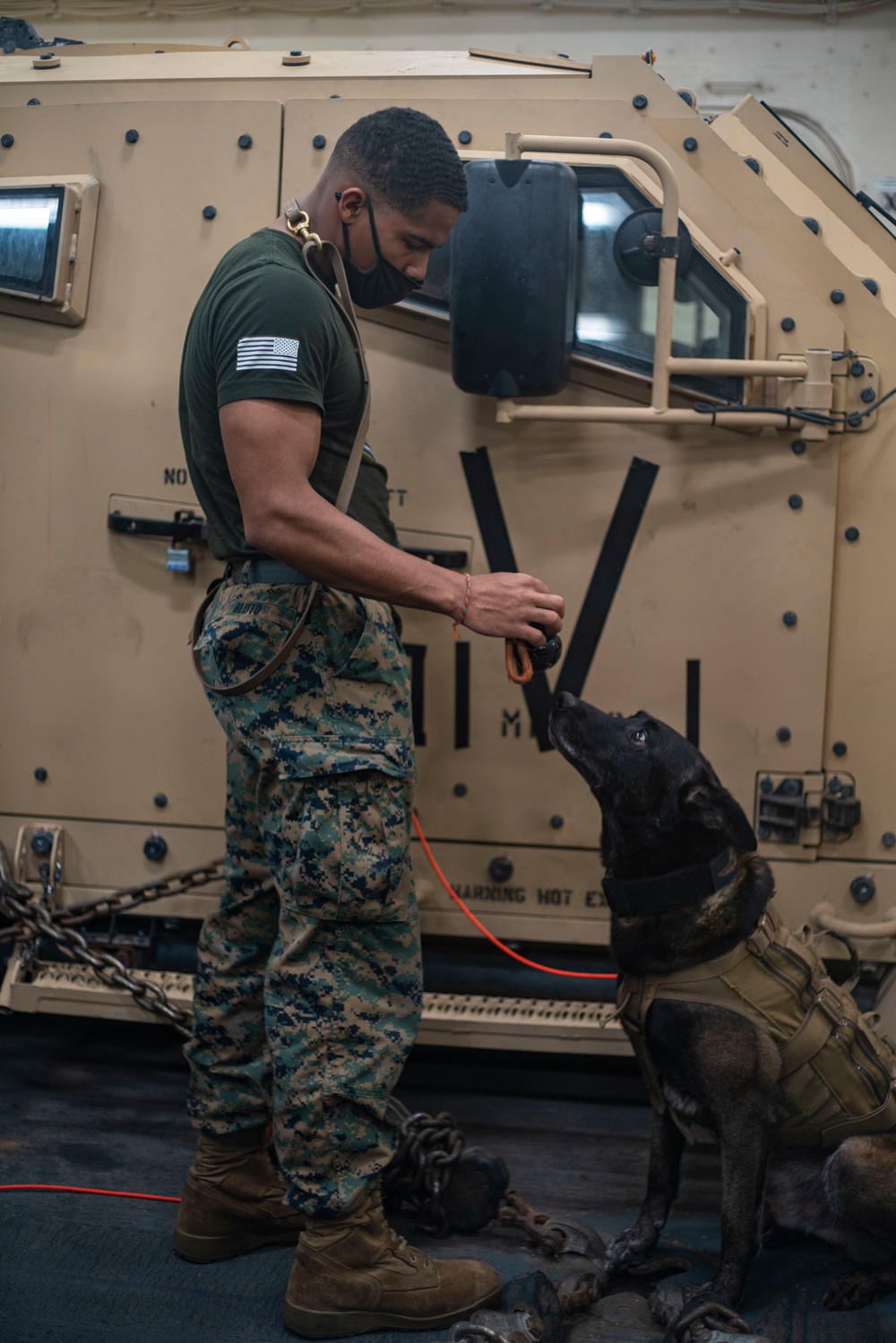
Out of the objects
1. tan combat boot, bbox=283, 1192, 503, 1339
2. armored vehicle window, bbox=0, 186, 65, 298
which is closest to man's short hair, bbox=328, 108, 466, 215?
armored vehicle window, bbox=0, 186, 65, 298

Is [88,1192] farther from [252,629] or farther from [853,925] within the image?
[853,925]

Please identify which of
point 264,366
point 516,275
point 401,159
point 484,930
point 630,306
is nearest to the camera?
point 264,366

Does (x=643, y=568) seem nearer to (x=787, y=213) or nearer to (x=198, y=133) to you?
(x=787, y=213)

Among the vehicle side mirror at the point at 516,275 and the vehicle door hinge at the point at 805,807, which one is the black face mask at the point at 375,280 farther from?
the vehicle door hinge at the point at 805,807

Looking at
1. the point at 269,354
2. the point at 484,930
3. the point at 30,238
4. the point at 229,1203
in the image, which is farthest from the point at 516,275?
the point at 229,1203

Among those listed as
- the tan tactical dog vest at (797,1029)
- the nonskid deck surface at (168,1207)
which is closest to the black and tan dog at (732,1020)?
the tan tactical dog vest at (797,1029)

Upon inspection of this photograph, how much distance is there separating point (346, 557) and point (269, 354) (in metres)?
0.32

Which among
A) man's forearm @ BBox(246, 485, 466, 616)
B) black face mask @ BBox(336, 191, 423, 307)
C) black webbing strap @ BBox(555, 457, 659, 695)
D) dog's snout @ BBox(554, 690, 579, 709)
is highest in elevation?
black face mask @ BBox(336, 191, 423, 307)

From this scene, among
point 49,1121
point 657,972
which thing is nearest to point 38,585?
point 49,1121

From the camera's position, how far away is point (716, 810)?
2010 mm

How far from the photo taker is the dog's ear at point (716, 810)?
200 cm

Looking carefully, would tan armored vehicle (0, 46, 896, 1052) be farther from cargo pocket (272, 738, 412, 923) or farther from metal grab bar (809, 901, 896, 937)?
cargo pocket (272, 738, 412, 923)

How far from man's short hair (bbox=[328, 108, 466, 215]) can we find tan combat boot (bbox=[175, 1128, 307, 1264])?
1707 mm

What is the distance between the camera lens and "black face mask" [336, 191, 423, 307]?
1889mm
